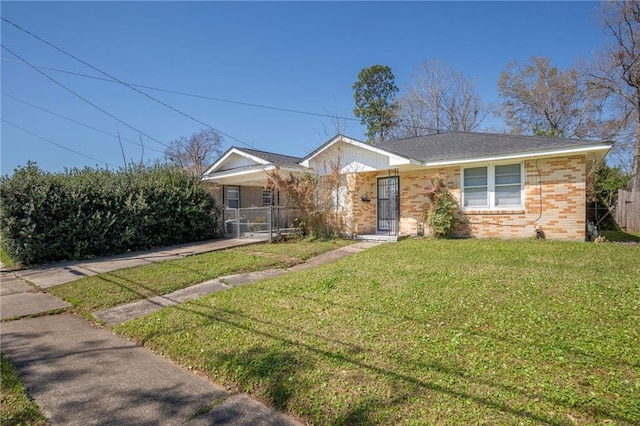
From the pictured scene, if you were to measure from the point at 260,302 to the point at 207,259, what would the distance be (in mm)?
4470

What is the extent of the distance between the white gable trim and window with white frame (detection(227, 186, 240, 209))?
569 centimetres

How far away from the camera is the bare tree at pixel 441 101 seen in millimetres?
27478

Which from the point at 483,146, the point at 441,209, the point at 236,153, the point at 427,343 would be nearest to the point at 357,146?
the point at 441,209

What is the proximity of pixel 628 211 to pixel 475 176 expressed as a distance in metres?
10.4

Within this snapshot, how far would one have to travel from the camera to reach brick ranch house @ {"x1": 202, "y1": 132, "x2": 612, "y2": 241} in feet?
31.5

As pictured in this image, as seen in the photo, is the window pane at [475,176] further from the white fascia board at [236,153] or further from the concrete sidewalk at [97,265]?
the concrete sidewalk at [97,265]

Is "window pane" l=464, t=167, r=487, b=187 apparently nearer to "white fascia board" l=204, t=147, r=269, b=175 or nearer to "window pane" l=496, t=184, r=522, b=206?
"window pane" l=496, t=184, r=522, b=206

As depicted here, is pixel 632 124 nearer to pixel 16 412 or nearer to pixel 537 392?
pixel 537 392

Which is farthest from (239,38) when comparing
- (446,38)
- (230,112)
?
(446,38)

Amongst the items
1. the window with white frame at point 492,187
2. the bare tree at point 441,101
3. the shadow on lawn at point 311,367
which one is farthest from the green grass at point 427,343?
the bare tree at point 441,101

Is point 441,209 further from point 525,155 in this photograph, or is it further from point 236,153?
point 236,153

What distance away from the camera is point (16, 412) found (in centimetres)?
267

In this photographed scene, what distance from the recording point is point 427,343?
11.3 feet

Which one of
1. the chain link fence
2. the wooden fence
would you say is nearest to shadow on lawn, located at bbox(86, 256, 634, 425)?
the chain link fence
